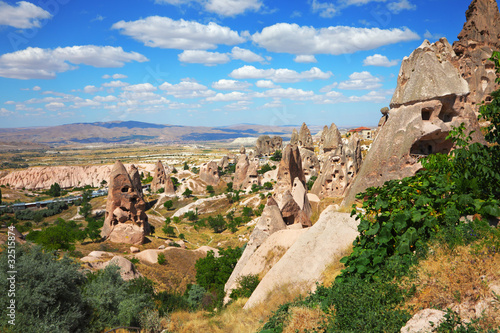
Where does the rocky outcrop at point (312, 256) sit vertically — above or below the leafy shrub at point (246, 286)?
above

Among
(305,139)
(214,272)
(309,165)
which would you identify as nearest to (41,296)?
(214,272)

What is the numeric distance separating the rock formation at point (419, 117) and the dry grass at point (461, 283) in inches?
249

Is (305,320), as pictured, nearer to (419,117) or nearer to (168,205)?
(419,117)

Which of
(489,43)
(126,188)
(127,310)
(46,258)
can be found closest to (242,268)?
(127,310)

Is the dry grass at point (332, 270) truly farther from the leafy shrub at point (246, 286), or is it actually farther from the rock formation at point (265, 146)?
the rock formation at point (265, 146)

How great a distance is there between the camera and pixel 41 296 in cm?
802

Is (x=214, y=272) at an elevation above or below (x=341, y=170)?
below

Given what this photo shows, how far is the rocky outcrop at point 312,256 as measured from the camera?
9977mm

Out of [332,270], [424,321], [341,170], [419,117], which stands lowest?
[332,270]

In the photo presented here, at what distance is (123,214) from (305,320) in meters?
26.1

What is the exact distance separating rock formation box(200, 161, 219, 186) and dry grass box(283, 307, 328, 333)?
6698 centimetres

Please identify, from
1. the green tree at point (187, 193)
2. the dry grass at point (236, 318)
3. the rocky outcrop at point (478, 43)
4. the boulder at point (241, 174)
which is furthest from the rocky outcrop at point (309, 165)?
the dry grass at point (236, 318)

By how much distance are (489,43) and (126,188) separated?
38.7 metres

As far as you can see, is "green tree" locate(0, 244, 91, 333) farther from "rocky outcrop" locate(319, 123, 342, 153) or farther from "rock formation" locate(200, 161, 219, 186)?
"rock formation" locate(200, 161, 219, 186)
